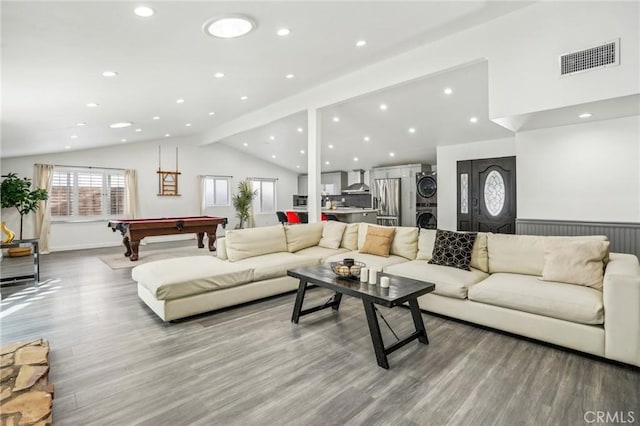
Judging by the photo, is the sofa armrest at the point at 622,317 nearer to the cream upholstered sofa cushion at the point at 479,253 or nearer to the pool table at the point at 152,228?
the cream upholstered sofa cushion at the point at 479,253

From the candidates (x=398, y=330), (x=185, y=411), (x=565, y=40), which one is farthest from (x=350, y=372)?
(x=565, y=40)

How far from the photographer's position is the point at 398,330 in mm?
2945

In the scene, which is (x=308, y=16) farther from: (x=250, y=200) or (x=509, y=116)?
(x=250, y=200)

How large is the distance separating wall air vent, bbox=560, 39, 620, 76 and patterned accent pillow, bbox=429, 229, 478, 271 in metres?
1.91

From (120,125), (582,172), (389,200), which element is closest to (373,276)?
(582,172)

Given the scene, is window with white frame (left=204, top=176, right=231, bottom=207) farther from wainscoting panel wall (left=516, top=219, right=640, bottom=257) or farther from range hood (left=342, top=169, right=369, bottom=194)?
wainscoting panel wall (left=516, top=219, right=640, bottom=257)

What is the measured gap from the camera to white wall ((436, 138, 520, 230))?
7250mm

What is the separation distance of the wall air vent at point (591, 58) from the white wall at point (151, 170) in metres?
9.45

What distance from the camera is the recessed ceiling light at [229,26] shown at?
2.75 meters

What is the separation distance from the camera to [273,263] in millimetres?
3943

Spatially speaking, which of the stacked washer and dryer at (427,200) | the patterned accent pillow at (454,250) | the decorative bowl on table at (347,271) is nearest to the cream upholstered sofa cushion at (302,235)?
the decorative bowl on table at (347,271)

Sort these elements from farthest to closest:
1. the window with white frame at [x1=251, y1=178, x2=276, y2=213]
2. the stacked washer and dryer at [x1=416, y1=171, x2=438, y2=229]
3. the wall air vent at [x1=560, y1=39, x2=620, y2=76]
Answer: the window with white frame at [x1=251, y1=178, x2=276, y2=213] < the stacked washer and dryer at [x1=416, y1=171, x2=438, y2=229] < the wall air vent at [x1=560, y1=39, x2=620, y2=76]

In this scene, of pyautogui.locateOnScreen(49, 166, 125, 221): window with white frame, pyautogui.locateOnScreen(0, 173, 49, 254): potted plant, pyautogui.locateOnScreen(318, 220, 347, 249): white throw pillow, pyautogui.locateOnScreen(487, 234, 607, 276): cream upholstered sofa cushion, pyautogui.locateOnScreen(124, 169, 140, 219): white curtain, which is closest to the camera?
pyautogui.locateOnScreen(487, 234, 607, 276): cream upholstered sofa cushion

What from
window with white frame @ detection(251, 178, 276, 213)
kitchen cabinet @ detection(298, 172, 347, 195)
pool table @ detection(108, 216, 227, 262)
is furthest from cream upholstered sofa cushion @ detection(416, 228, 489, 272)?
window with white frame @ detection(251, 178, 276, 213)
